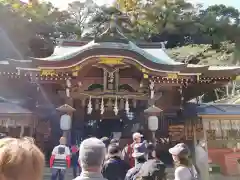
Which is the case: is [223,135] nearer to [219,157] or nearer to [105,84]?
[219,157]

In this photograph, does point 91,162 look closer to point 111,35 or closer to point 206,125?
point 111,35

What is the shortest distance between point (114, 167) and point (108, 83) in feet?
25.2

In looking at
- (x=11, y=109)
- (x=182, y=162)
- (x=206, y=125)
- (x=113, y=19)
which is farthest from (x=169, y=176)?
(x=182, y=162)

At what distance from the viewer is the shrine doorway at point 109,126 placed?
1338cm

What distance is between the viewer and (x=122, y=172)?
13.1ft

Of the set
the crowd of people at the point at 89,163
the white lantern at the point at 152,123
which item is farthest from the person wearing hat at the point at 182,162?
the white lantern at the point at 152,123

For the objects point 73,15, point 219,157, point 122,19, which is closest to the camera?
point 219,157

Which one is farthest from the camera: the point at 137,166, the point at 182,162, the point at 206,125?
the point at 206,125

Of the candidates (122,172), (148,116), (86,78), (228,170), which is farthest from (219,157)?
(122,172)

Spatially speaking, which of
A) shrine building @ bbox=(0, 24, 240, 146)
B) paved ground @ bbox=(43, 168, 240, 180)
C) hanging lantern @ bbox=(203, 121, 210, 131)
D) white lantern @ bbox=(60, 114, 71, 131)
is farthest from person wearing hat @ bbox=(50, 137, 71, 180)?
hanging lantern @ bbox=(203, 121, 210, 131)

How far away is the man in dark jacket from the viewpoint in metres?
3.96

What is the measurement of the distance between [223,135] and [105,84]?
5035mm

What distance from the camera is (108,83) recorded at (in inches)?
455

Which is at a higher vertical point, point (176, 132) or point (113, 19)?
point (113, 19)
